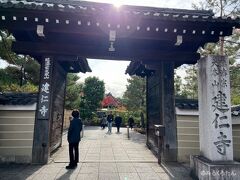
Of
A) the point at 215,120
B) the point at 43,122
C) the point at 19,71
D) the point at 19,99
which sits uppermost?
the point at 19,71

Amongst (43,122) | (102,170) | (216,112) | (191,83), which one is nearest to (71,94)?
(191,83)

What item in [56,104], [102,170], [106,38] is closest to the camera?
[102,170]

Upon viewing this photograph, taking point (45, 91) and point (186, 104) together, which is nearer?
point (45, 91)

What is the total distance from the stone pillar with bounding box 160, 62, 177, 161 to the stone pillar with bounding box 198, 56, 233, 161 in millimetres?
2135

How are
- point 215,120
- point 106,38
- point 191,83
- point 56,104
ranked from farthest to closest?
point 191,83, point 56,104, point 106,38, point 215,120

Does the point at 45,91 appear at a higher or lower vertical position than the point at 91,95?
lower

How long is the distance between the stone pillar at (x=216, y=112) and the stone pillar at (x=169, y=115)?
2135mm

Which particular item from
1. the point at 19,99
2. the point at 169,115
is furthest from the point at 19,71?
the point at 169,115

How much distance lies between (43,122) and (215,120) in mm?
5959

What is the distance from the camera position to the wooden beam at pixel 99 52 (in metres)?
8.38

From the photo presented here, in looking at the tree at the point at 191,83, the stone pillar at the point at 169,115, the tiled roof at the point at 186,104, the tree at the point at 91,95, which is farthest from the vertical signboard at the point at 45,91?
the tree at the point at 91,95

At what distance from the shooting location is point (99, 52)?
909 centimetres

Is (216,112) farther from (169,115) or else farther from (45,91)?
(45,91)

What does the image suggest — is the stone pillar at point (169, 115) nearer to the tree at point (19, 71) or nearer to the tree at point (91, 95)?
the tree at point (19, 71)
